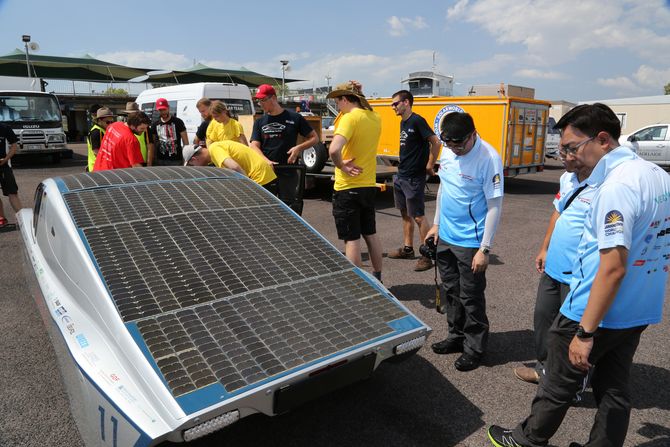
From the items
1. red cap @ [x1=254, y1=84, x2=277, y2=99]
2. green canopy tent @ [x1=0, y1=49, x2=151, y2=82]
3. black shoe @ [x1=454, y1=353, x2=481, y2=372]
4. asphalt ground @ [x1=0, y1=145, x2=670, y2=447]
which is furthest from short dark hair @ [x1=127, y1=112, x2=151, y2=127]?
green canopy tent @ [x1=0, y1=49, x2=151, y2=82]

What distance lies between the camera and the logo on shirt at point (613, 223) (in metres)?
1.77

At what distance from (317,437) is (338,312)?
74cm

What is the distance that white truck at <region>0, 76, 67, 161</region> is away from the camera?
14.4 meters

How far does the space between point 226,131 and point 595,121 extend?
517 cm

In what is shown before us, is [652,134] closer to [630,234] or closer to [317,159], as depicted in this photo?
[317,159]

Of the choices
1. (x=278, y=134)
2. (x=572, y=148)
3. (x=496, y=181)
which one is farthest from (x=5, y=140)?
(x=572, y=148)

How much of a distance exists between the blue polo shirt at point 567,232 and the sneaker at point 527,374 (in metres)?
0.77

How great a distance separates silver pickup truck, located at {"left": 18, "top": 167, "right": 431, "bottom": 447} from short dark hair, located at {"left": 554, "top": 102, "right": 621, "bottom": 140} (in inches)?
48.0

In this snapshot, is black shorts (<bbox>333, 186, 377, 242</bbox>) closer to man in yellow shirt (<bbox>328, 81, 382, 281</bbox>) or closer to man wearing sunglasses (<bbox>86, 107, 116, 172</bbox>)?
man in yellow shirt (<bbox>328, 81, 382, 281</bbox>)

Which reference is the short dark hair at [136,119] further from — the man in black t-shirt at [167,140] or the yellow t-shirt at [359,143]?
the yellow t-shirt at [359,143]

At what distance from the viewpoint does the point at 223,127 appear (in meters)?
6.38

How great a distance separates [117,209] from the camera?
2723 millimetres

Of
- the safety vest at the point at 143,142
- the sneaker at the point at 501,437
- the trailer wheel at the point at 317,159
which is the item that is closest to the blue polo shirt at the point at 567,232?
the sneaker at the point at 501,437

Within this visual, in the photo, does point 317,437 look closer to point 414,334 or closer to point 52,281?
point 414,334
